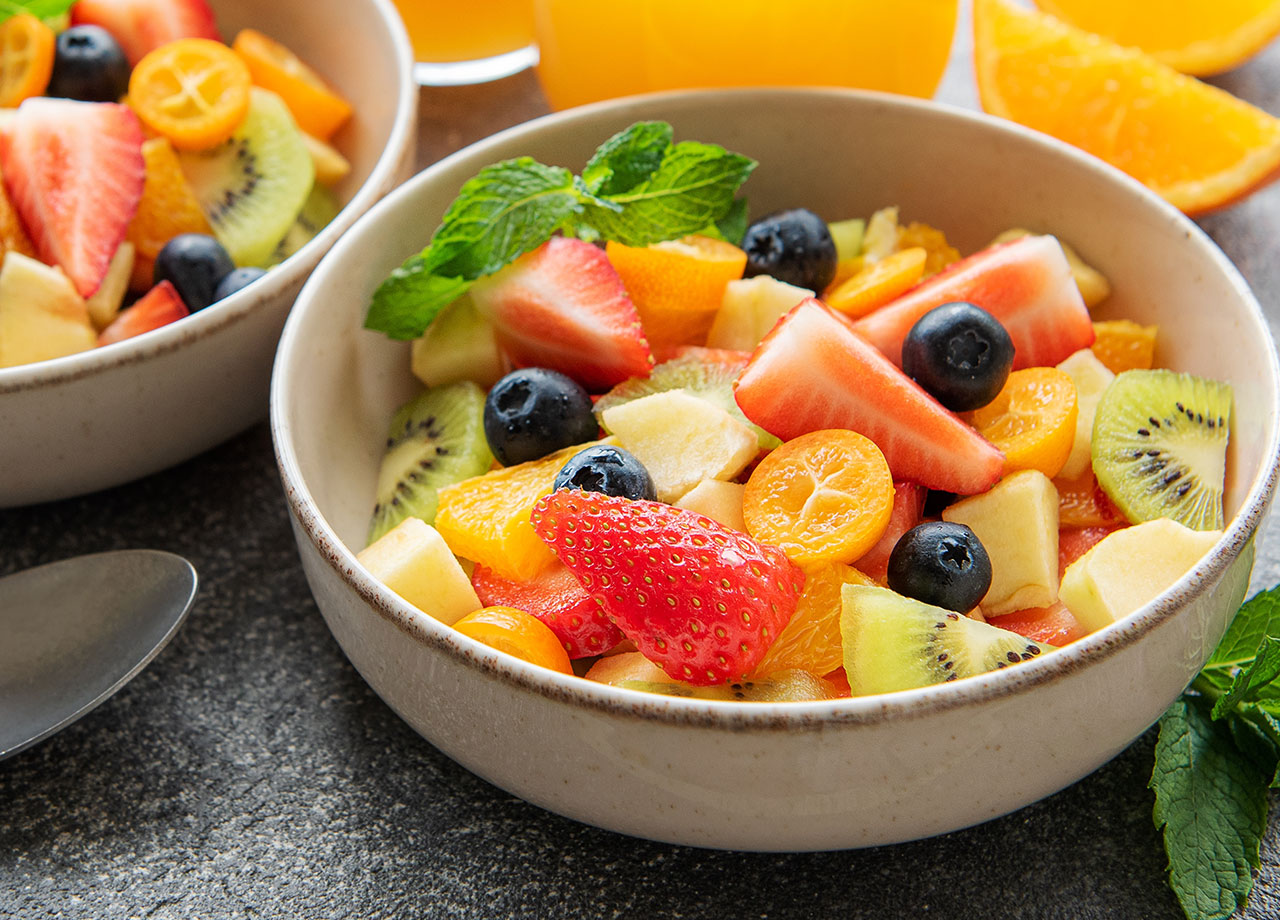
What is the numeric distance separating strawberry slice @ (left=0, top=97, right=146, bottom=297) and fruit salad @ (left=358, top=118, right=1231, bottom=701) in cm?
34

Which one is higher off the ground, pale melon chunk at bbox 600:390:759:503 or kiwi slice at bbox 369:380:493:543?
pale melon chunk at bbox 600:390:759:503

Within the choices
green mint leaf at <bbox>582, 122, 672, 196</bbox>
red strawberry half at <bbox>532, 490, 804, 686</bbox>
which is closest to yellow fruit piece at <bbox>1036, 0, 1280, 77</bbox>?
green mint leaf at <bbox>582, 122, 672, 196</bbox>

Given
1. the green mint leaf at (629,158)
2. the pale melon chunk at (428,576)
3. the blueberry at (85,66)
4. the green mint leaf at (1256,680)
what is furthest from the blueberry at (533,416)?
the blueberry at (85,66)

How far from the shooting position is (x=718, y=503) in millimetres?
941

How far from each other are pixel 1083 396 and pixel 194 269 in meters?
0.87

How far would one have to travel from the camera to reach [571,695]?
710 millimetres

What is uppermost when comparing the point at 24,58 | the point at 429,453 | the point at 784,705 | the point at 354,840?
the point at 24,58

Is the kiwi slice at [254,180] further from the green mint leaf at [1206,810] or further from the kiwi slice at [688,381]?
the green mint leaf at [1206,810]

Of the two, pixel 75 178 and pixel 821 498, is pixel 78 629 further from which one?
pixel 821 498

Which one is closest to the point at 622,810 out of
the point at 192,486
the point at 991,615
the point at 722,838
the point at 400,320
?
the point at 722,838

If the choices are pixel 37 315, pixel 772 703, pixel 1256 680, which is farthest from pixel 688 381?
pixel 37 315

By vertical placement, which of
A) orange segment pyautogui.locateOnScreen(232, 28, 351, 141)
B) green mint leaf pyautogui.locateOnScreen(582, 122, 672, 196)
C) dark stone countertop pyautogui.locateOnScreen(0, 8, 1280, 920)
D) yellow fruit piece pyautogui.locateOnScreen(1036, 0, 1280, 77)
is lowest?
dark stone countertop pyautogui.locateOnScreen(0, 8, 1280, 920)

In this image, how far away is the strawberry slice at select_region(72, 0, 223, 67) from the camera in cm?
139

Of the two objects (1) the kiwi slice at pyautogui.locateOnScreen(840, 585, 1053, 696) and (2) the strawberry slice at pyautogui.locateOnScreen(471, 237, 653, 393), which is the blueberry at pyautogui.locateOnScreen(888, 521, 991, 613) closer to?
(1) the kiwi slice at pyautogui.locateOnScreen(840, 585, 1053, 696)
